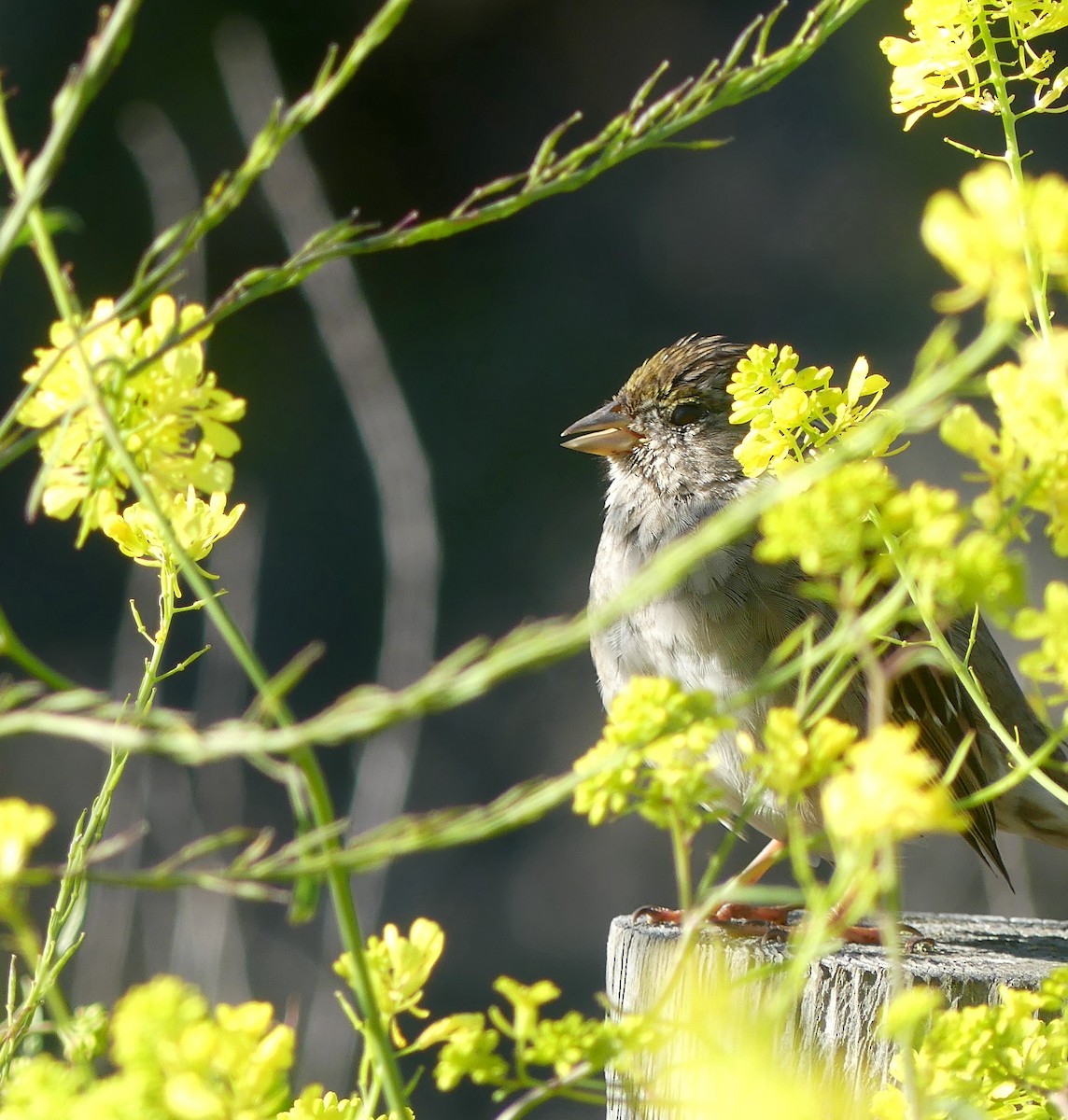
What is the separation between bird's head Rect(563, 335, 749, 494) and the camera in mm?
2896

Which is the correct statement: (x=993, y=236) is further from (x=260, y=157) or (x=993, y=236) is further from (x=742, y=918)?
(x=742, y=918)

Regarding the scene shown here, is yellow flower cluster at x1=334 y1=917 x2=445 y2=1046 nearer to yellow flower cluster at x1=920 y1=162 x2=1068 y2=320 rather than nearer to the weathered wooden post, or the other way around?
yellow flower cluster at x1=920 y1=162 x2=1068 y2=320

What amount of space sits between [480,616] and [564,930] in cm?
120

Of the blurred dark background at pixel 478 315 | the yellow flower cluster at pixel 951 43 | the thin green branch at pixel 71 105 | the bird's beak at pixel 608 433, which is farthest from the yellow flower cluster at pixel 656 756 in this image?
the blurred dark background at pixel 478 315

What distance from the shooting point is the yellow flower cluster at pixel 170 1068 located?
0.51 meters

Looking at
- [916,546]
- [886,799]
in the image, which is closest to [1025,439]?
[916,546]

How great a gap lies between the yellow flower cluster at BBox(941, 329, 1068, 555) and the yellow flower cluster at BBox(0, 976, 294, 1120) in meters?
0.37

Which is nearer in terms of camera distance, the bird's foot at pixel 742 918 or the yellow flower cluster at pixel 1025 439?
the yellow flower cluster at pixel 1025 439

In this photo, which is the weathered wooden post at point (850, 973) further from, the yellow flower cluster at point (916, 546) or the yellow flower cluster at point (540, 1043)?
the yellow flower cluster at point (916, 546)

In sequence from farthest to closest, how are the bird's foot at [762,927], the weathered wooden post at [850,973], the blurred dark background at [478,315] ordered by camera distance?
the blurred dark background at [478,315] → the bird's foot at [762,927] → the weathered wooden post at [850,973]

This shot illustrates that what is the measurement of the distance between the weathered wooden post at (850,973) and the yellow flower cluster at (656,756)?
0.90 m

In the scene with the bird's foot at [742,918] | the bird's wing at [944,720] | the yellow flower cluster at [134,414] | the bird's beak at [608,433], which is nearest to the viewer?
the yellow flower cluster at [134,414]

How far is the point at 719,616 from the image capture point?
2523 millimetres

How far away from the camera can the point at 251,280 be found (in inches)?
28.9
